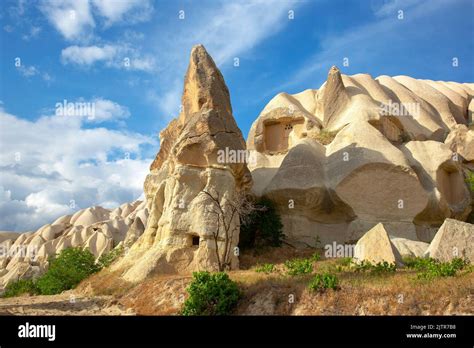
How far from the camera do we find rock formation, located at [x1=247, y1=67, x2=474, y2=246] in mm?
22688

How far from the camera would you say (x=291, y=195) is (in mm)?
22938

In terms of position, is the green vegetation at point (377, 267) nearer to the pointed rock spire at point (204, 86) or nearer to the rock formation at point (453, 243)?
the rock formation at point (453, 243)

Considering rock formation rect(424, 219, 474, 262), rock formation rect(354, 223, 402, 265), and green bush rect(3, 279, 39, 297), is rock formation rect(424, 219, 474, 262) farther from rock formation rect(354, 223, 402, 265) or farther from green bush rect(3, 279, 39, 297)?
green bush rect(3, 279, 39, 297)

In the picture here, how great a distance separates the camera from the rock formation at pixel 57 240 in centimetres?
3491

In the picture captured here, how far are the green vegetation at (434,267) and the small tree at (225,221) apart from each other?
6.20 metres

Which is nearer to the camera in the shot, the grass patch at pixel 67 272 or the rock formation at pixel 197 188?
the rock formation at pixel 197 188

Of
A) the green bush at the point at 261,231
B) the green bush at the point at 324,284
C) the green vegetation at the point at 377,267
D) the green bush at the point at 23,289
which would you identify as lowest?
the green bush at the point at 23,289

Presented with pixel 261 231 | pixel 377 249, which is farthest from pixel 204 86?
pixel 377 249

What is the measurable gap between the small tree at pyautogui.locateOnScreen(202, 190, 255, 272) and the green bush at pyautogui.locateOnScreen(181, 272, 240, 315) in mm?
4544

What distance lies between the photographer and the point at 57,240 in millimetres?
42875

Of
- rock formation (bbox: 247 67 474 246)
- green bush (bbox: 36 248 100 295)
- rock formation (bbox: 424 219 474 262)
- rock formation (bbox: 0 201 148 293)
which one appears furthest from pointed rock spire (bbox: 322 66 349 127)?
green bush (bbox: 36 248 100 295)

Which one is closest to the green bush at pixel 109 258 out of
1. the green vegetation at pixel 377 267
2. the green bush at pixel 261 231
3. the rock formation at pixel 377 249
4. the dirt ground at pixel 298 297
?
the dirt ground at pixel 298 297

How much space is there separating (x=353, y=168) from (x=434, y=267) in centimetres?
1053

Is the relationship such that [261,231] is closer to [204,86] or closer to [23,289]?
[204,86]
